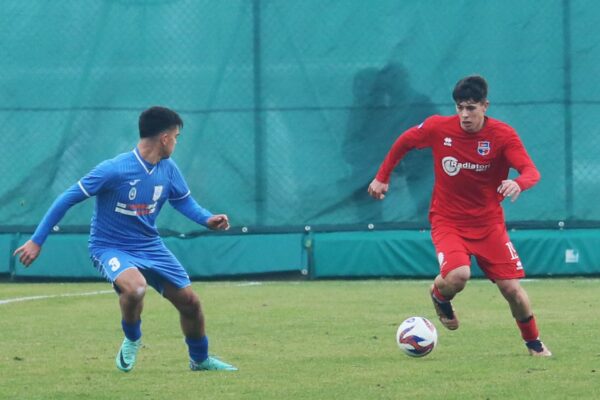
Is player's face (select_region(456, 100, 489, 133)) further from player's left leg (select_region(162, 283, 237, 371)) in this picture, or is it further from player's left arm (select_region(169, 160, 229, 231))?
player's left leg (select_region(162, 283, 237, 371))

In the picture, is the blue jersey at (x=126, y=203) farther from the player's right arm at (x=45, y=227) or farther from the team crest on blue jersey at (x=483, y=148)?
the team crest on blue jersey at (x=483, y=148)

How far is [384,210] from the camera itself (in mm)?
15406

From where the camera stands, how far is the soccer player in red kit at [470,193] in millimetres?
9047

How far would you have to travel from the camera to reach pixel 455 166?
30.6 ft

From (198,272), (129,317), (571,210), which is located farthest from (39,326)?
(571,210)

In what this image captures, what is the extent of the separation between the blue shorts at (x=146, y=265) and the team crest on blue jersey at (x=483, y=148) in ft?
7.15

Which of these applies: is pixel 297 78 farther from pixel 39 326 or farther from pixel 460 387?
pixel 460 387

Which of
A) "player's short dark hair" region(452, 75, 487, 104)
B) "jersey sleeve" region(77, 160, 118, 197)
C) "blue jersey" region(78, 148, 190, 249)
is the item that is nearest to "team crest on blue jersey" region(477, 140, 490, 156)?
"player's short dark hair" region(452, 75, 487, 104)

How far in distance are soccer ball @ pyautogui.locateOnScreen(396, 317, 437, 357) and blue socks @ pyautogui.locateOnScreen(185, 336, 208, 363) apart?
4.20ft

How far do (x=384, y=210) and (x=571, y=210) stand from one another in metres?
2.08

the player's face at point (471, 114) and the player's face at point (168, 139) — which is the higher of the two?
the player's face at point (471, 114)

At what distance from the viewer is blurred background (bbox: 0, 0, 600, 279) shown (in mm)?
15320

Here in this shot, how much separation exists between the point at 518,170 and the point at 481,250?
0.65 metres

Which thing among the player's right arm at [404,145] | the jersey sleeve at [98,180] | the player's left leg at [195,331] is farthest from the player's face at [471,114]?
→ the jersey sleeve at [98,180]
